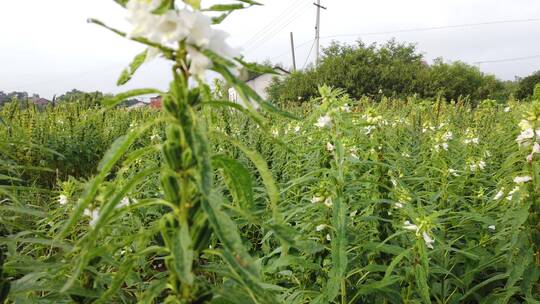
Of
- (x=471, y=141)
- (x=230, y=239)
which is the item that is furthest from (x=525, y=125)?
(x=471, y=141)

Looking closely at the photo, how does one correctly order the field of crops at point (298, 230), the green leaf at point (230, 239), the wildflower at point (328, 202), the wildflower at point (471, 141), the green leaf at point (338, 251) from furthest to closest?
the wildflower at point (471, 141) → the wildflower at point (328, 202) → the green leaf at point (338, 251) → the field of crops at point (298, 230) → the green leaf at point (230, 239)

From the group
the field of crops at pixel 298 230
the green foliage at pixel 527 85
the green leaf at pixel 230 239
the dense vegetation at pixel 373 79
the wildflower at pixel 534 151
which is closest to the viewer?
the green leaf at pixel 230 239

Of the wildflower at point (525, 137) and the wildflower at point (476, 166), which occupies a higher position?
the wildflower at point (525, 137)

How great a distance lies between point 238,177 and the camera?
0.83m

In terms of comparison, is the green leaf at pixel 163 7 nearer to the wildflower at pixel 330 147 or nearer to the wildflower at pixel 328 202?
the wildflower at pixel 328 202

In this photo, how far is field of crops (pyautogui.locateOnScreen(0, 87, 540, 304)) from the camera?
79 cm

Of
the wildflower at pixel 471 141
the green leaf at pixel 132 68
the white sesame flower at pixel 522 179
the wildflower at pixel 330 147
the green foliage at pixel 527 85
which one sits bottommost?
the green foliage at pixel 527 85

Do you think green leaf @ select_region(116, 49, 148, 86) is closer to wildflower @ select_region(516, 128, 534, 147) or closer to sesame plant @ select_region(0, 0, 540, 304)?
sesame plant @ select_region(0, 0, 540, 304)

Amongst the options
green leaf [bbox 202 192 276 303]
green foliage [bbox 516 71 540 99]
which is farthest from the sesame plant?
green foliage [bbox 516 71 540 99]

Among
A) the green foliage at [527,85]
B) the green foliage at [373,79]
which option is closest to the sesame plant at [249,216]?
the green foliage at [373,79]

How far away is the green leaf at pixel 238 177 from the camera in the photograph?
32.1 inches

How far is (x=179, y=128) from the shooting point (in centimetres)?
76

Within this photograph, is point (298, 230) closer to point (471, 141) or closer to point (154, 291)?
point (154, 291)

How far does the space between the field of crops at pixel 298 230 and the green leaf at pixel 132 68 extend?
0.24 ft
